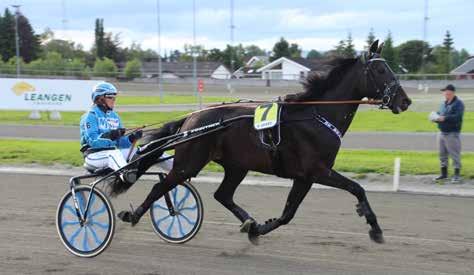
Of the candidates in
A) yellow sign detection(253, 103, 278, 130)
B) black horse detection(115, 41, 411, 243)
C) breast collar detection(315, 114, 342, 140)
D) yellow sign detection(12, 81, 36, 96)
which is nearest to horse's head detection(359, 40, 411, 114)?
black horse detection(115, 41, 411, 243)

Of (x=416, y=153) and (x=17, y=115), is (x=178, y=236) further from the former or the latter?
(x=17, y=115)

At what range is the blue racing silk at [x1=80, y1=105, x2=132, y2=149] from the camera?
19.7ft

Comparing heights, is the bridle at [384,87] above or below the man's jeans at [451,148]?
above

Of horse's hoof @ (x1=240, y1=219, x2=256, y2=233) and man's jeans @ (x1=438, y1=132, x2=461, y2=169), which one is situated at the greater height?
man's jeans @ (x1=438, y1=132, x2=461, y2=169)

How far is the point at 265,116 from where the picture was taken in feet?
19.0

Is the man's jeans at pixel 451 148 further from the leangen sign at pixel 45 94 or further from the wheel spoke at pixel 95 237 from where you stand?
the leangen sign at pixel 45 94

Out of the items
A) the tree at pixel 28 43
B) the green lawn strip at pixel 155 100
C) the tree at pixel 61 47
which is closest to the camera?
the green lawn strip at pixel 155 100

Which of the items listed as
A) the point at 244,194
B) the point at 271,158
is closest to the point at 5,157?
the point at 244,194

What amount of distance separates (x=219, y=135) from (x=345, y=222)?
219 centimetres

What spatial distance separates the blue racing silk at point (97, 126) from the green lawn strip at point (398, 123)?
44.1 ft

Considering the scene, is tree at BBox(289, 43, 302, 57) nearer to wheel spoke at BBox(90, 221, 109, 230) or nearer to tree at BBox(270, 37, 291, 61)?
tree at BBox(270, 37, 291, 61)

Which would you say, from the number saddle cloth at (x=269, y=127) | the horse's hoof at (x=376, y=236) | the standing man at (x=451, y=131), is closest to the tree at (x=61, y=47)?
the standing man at (x=451, y=131)

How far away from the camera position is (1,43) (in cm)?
5178

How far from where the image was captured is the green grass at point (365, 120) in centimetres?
1889
